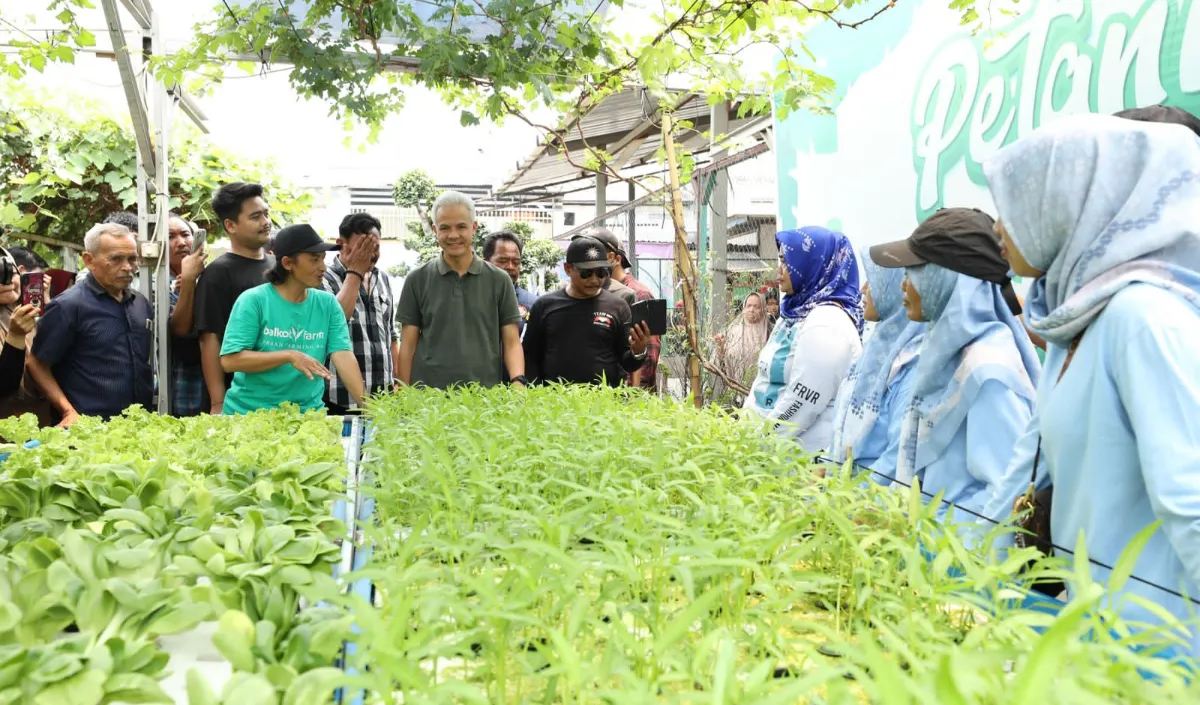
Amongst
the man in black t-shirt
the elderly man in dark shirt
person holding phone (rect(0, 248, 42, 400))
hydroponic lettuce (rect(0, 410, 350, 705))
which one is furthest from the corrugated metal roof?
hydroponic lettuce (rect(0, 410, 350, 705))

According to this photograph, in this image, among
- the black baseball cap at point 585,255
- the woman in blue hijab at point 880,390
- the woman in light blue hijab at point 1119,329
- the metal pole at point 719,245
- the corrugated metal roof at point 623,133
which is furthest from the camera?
the metal pole at point 719,245

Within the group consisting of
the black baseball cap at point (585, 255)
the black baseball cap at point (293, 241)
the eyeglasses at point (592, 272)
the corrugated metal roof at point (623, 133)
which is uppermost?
the corrugated metal roof at point (623, 133)

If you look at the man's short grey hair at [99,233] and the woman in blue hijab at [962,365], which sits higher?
the man's short grey hair at [99,233]

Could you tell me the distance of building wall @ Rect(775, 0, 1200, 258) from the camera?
294 cm

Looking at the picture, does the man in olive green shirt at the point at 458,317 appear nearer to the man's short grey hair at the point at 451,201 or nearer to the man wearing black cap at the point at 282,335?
the man's short grey hair at the point at 451,201

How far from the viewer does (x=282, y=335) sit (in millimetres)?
3059

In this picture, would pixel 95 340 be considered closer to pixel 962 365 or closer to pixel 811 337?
pixel 811 337

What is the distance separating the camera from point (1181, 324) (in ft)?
4.34

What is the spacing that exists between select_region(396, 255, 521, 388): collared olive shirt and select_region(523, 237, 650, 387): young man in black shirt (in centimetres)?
31

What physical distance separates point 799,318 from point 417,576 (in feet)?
7.12

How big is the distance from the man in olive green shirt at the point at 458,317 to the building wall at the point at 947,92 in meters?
2.22

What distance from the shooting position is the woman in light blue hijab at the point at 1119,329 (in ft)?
4.18

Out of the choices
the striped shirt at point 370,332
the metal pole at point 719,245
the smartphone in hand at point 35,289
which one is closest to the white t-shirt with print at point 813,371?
the striped shirt at point 370,332

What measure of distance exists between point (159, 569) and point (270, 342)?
198 centimetres
